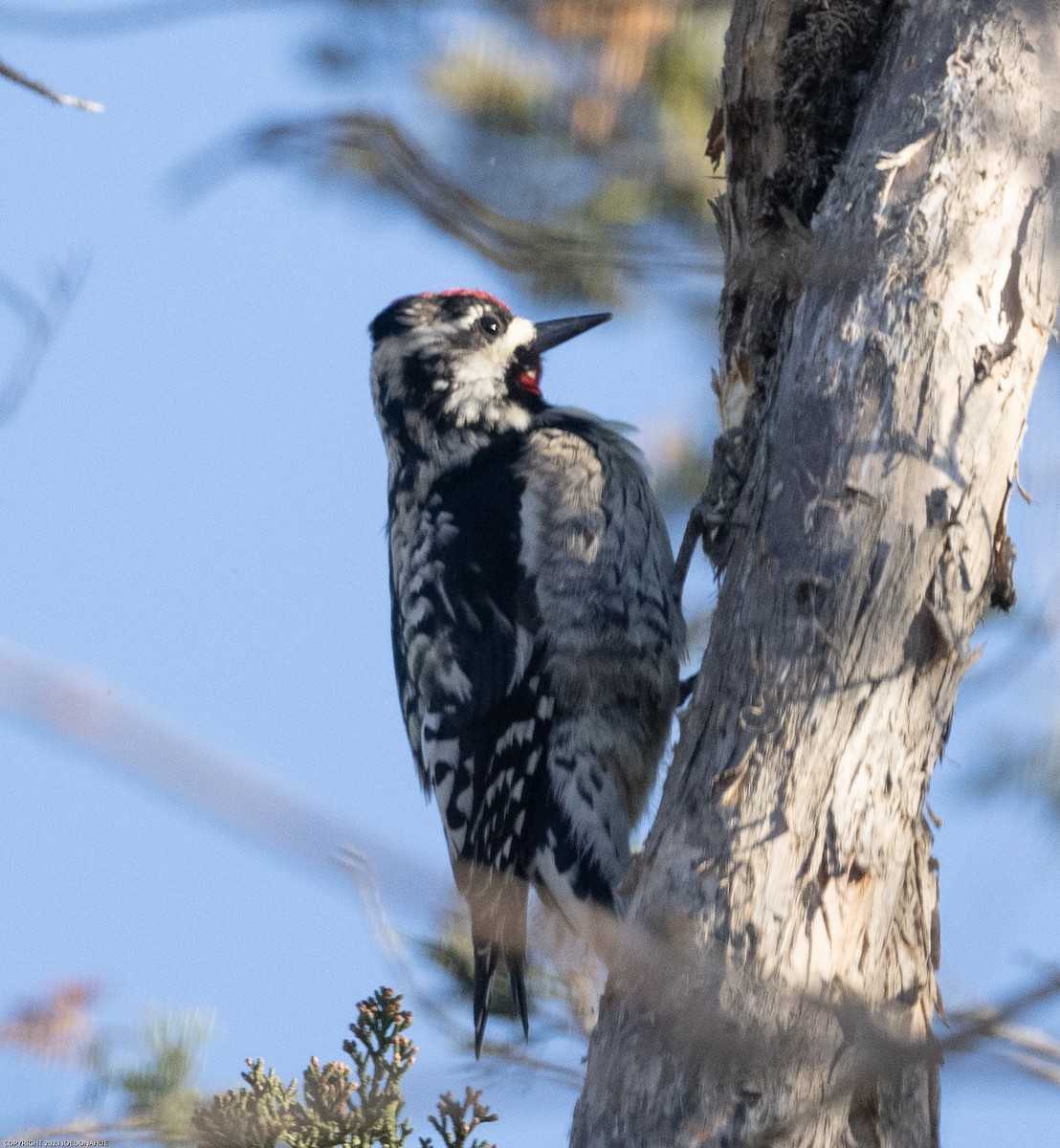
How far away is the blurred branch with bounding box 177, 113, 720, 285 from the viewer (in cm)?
143

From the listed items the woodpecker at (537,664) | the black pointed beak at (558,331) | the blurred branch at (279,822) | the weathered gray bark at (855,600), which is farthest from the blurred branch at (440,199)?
the black pointed beak at (558,331)

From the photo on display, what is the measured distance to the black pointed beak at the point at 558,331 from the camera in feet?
12.6

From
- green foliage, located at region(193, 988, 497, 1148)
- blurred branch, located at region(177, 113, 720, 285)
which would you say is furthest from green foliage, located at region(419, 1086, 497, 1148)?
blurred branch, located at region(177, 113, 720, 285)

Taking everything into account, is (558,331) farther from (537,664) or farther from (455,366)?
(537,664)

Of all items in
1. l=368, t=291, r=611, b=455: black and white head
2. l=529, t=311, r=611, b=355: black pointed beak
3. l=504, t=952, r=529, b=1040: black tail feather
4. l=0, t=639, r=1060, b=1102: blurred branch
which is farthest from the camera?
l=529, t=311, r=611, b=355: black pointed beak

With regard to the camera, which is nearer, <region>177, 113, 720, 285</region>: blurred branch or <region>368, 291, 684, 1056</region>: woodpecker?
<region>177, 113, 720, 285</region>: blurred branch

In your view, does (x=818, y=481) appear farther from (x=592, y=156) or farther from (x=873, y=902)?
(x=592, y=156)

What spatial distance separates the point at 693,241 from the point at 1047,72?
1.05 m

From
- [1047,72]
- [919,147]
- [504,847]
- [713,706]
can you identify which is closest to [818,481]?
[713,706]

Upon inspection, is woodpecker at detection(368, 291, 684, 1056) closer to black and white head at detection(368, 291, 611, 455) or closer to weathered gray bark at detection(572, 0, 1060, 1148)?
black and white head at detection(368, 291, 611, 455)

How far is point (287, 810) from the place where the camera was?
683 millimetres

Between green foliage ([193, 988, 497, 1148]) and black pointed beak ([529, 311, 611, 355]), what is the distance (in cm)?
206

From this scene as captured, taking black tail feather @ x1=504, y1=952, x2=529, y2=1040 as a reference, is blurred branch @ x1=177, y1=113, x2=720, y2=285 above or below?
above

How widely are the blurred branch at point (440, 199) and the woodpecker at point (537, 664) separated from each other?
1281 mm
